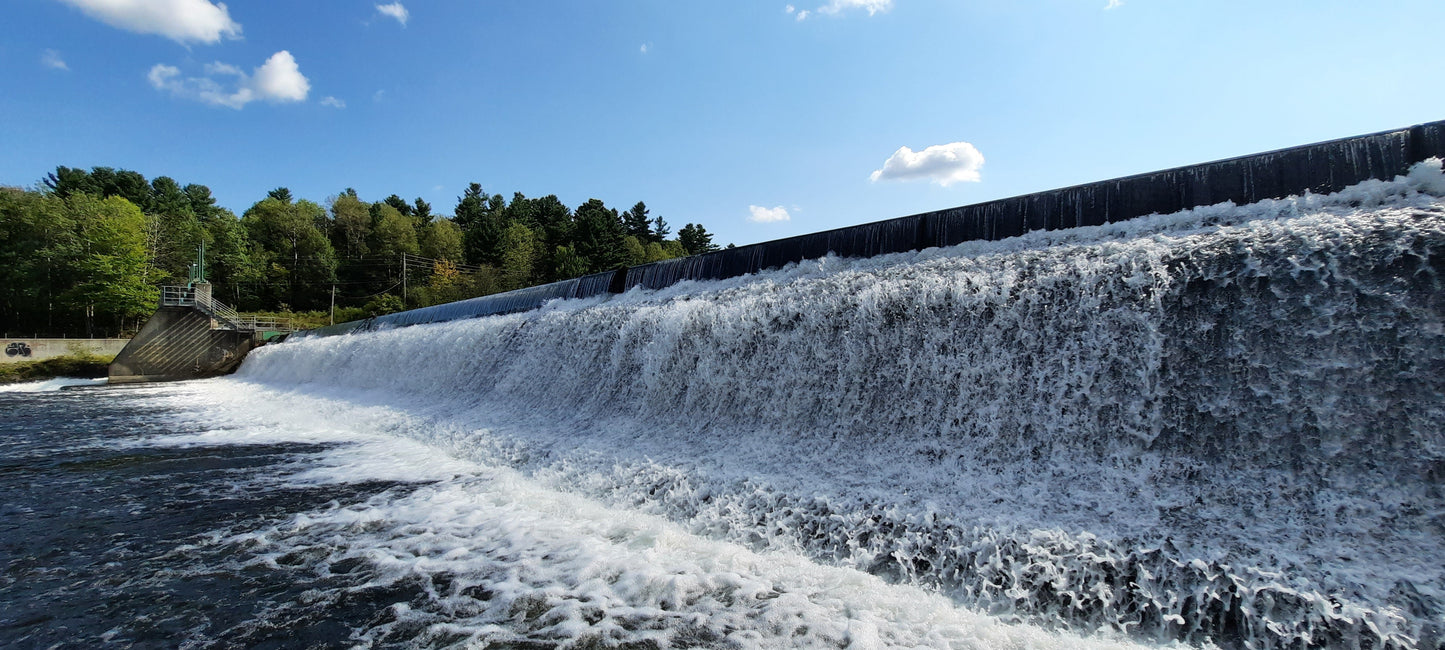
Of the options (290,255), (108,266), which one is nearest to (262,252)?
(290,255)

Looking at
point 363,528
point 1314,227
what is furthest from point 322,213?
point 1314,227

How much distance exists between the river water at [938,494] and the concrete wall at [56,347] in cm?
2573

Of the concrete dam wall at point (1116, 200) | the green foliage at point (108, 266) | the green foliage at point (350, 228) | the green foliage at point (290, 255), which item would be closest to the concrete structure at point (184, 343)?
the green foliage at point (108, 266)

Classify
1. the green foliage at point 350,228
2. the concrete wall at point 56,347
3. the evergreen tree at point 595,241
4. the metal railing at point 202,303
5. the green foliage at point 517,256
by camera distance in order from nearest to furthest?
the concrete wall at point 56,347 < the metal railing at point 202,303 < the green foliage at point 517,256 < the evergreen tree at point 595,241 < the green foliage at point 350,228

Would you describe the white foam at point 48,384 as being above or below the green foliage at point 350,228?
below

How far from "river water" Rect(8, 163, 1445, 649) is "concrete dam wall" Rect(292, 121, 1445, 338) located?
1.87 ft

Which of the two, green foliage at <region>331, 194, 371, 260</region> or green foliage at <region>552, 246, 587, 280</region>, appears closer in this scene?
green foliage at <region>552, 246, 587, 280</region>

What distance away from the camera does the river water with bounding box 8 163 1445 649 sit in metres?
2.62

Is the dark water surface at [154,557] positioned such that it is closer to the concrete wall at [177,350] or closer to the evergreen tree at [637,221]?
the concrete wall at [177,350]

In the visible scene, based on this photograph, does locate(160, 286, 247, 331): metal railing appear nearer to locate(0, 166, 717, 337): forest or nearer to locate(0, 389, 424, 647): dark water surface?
locate(0, 166, 717, 337): forest

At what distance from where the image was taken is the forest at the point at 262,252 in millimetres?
31641

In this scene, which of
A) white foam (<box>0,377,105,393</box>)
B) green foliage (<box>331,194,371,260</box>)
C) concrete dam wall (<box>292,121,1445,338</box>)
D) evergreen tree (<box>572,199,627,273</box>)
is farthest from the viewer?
green foliage (<box>331,194,371,260</box>)

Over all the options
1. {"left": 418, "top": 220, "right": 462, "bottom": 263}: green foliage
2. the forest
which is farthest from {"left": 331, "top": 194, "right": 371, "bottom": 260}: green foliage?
{"left": 418, "top": 220, "right": 462, "bottom": 263}: green foliage

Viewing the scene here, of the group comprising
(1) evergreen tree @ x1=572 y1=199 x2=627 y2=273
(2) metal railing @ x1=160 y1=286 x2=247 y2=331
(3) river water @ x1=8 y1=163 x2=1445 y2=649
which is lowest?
(3) river water @ x1=8 y1=163 x2=1445 y2=649
